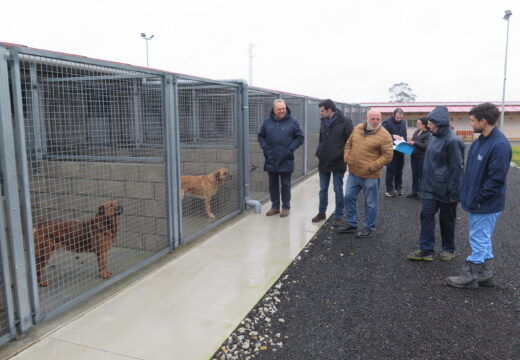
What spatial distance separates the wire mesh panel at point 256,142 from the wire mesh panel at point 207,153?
736mm

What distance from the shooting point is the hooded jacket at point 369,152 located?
4.99 meters

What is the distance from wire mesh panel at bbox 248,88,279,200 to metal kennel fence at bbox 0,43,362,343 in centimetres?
5

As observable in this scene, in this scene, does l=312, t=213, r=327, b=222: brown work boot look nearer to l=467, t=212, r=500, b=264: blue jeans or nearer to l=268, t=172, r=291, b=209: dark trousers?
l=268, t=172, r=291, b=209: dark trousers

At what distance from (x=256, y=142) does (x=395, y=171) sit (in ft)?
9.97

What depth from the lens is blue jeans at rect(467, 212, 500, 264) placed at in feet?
11.8

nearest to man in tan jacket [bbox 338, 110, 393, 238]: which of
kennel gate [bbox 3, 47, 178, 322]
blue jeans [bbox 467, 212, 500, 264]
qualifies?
blue jeans [bbox 467, 212, 500, 264]

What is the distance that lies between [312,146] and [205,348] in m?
8.84

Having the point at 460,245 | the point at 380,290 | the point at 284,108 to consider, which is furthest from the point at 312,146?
the point at 380,290

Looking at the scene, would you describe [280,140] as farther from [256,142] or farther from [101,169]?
[101,169]

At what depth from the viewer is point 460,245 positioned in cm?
502

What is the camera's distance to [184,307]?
11.1 ft

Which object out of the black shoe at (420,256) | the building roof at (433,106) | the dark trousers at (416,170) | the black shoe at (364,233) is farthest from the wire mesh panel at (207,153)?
the building roof at (433,106)

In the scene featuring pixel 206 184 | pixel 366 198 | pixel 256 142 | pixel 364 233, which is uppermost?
pixel 256 142

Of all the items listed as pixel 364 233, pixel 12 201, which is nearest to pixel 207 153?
pixel 364 233
